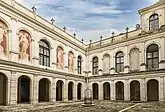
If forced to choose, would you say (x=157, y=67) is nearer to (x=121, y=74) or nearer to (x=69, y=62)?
(x=121, y=74)

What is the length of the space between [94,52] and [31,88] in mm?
16159

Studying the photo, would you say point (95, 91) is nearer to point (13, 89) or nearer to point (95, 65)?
point (95, 65)

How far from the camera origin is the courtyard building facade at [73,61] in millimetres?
21734

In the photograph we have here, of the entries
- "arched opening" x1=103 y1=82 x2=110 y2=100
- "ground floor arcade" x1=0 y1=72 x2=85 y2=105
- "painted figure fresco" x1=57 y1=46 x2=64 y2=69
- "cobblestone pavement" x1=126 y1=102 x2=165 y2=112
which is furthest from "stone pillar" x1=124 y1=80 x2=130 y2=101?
"cobblestone pavement" x1=126 y1=102 x2=165 y2=112

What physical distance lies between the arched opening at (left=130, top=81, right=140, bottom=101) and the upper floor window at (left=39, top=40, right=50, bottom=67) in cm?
1313

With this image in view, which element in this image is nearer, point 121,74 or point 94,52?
point 121,74

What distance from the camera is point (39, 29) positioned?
1033 inches

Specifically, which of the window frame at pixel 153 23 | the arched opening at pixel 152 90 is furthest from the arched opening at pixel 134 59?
the window frame at pixel 153 23

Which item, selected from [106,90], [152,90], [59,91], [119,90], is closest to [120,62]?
[119,90]

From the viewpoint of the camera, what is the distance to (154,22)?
31172 mm

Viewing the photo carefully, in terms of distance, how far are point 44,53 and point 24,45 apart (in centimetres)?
438

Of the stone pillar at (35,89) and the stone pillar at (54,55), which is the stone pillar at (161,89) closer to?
the stone pillar at (54,55)

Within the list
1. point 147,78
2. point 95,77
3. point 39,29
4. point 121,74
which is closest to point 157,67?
point 147,78

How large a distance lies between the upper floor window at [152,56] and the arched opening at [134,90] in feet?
13.0
